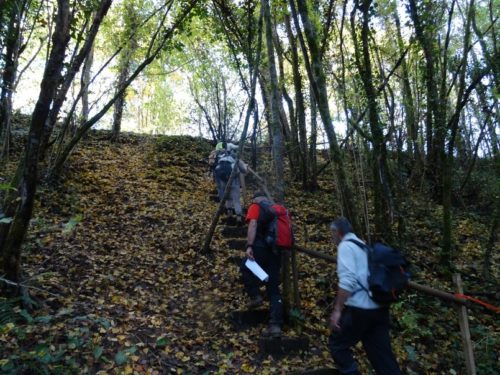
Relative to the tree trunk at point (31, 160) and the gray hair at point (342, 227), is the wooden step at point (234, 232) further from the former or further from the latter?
the gray hair at point (342, 227)

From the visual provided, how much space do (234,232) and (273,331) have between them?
3683mm

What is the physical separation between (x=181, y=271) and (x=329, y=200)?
19.4 feet

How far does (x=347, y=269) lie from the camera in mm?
3598

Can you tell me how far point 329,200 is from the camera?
11602 mm

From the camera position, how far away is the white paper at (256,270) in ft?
16.1

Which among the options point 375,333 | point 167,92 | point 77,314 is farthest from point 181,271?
point 167,92

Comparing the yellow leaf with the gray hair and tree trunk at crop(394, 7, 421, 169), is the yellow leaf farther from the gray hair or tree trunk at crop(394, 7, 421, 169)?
tree trunk at crop(394, 7, 421, 169)

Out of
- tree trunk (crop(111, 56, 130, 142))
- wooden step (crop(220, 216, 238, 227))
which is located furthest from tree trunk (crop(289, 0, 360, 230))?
tree trunk (crop(111, 56, 130, 142))

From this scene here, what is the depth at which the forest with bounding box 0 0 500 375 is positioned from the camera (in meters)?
4.66

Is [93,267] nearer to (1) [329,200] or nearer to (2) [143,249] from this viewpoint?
(2) [143,249]

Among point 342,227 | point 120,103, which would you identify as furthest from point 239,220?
point 120,103

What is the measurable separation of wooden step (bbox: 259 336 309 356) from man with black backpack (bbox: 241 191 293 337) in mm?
172

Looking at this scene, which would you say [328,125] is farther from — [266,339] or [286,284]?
[266,339]

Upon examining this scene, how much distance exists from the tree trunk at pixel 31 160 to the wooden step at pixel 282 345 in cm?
310
